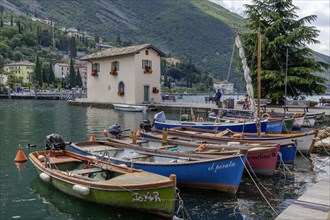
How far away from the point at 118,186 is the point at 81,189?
1378 mm

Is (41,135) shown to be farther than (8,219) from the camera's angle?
Yes

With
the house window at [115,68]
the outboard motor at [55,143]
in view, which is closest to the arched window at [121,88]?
the house window at [115,68]

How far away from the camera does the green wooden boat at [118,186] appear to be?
858 cm

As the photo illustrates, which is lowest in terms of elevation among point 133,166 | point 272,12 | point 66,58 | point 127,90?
point 133,166

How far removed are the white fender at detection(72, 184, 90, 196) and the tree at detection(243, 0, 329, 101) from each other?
26.7m

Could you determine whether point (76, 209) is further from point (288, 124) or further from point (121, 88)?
point (121, 88)

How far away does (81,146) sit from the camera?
46.5ft

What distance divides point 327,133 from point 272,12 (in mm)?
17940

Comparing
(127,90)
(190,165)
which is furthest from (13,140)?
(127,90)

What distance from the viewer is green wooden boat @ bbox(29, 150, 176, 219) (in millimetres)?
8578

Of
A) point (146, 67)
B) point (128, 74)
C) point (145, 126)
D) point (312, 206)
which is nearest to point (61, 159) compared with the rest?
point (145, 126)

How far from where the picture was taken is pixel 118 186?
880 centimetres

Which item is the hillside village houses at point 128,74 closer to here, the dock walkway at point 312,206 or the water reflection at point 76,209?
the water reflection at point 76,209

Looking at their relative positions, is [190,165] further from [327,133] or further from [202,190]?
[327,133]
